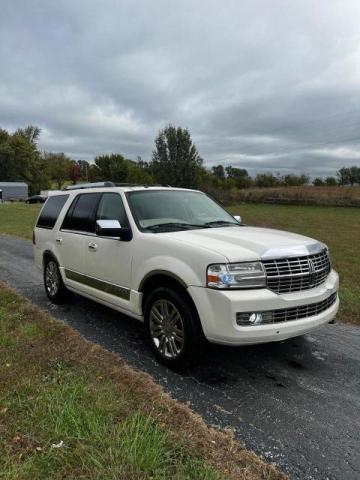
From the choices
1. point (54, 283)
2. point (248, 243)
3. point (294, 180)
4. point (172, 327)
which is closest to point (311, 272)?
point (248, 243)

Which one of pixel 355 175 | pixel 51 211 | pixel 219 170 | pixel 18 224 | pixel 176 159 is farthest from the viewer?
pixel 219 170

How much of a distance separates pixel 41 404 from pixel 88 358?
956mm

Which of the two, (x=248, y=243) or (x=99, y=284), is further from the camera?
(x=99, y=284)

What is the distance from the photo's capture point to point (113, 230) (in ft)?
14.4

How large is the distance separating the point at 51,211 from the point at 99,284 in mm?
2065

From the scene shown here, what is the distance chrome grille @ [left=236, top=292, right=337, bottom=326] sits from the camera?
3434mm

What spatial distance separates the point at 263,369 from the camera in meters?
4.08

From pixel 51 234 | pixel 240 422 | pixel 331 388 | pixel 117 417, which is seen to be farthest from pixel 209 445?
pixel 51 234

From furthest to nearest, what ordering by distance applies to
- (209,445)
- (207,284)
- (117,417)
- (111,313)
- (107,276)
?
(111,313), (107,276), (207,284), (117,417), (209,445)

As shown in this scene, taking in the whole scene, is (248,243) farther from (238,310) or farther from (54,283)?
(54,283)

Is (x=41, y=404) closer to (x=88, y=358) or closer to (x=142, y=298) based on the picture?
(x=88, y=358)

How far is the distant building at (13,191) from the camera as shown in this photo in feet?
236

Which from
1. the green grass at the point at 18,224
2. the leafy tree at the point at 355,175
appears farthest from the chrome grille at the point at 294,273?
the leafy tree at the point at 355,175

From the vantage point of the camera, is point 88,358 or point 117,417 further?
point 88,358
